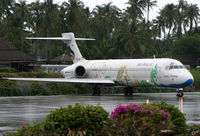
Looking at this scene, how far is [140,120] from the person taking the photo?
30.4 feet

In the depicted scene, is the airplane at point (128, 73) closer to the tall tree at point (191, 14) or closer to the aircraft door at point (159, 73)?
the aircraft door at point (159, 73)

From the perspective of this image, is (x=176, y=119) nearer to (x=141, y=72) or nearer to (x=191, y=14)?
(x=141, y=72)

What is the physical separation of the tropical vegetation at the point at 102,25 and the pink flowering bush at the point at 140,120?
7094 cm

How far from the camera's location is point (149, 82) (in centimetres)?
3409

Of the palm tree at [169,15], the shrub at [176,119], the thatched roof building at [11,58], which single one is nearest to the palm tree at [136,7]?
the palm tree at [169,15]

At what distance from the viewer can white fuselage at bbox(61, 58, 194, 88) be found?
106 feet

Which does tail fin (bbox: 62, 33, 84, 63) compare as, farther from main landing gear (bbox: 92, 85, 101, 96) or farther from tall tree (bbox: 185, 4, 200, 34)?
tall tree (bbox: 185, 4, 200, 34)

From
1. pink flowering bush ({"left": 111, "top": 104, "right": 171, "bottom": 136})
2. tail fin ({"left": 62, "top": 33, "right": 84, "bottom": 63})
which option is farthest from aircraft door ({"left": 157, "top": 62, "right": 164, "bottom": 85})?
pink flowering bush ({"left": 111, "top": 104, "right": 171, "bottom": 136})

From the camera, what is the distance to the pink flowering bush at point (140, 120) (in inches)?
344

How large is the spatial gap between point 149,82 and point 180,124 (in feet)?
79.2

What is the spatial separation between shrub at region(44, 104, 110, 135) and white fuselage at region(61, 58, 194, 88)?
22950 millimetres

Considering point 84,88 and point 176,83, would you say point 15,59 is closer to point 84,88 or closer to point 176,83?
point 84,88

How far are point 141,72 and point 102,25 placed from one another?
7820cm

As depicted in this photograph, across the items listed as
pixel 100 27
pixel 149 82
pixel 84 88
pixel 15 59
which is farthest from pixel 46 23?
pixel 149 82
